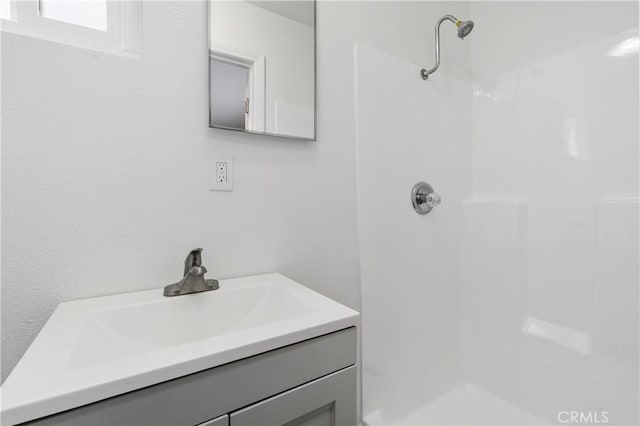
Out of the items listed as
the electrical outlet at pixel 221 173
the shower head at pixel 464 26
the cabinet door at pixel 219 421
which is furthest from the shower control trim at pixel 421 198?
the cabinet door at pixel 219 421

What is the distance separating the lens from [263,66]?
3.32 ft

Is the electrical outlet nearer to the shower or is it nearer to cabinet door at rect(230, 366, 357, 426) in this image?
cabinet door at rect(230, 366, 357, 426)

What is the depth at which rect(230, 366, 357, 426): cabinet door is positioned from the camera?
0.56 metres

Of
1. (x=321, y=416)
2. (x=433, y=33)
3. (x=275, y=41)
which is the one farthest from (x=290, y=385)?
(x=433, y=33)

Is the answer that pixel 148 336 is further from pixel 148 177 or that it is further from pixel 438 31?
pixel 438 31

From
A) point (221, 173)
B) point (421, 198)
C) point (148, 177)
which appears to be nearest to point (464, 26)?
point (421, 198)

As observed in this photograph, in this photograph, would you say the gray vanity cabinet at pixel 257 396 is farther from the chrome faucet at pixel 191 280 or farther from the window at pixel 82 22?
the window at pixel 82 22

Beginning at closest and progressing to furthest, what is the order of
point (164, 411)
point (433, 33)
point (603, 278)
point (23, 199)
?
point (164, 411), point (23, 199), point (603, 278), point (433, 33)

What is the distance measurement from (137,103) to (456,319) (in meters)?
1.64

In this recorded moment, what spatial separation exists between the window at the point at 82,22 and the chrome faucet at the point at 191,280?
57 cm

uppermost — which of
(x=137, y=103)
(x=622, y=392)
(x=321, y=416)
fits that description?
(x=137, y=103)

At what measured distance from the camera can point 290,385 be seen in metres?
0.59

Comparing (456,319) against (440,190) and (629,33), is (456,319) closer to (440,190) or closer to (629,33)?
(440,190)

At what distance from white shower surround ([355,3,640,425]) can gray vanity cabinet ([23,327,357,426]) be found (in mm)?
594
